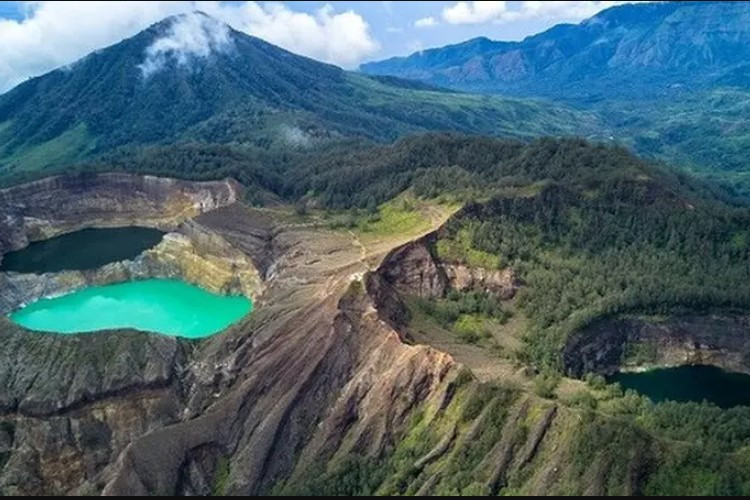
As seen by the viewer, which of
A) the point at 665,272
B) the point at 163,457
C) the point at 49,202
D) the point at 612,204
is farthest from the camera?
the point at 49,202

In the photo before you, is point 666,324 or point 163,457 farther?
point 666,324

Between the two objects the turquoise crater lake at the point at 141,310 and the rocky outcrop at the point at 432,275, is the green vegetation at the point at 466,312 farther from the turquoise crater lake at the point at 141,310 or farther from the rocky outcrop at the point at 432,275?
the turquoise crater lake at the point at 141,310

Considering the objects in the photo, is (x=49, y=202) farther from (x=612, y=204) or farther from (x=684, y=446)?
(x=684, y=446)

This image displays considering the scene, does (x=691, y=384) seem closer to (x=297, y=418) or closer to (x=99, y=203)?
(x=297, y=418)

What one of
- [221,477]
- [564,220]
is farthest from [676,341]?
[221,477]

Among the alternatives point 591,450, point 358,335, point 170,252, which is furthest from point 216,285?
point 591,450

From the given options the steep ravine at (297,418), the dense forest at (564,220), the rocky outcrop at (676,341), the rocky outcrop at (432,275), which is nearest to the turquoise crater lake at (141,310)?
the steep ravine at (297,418)
